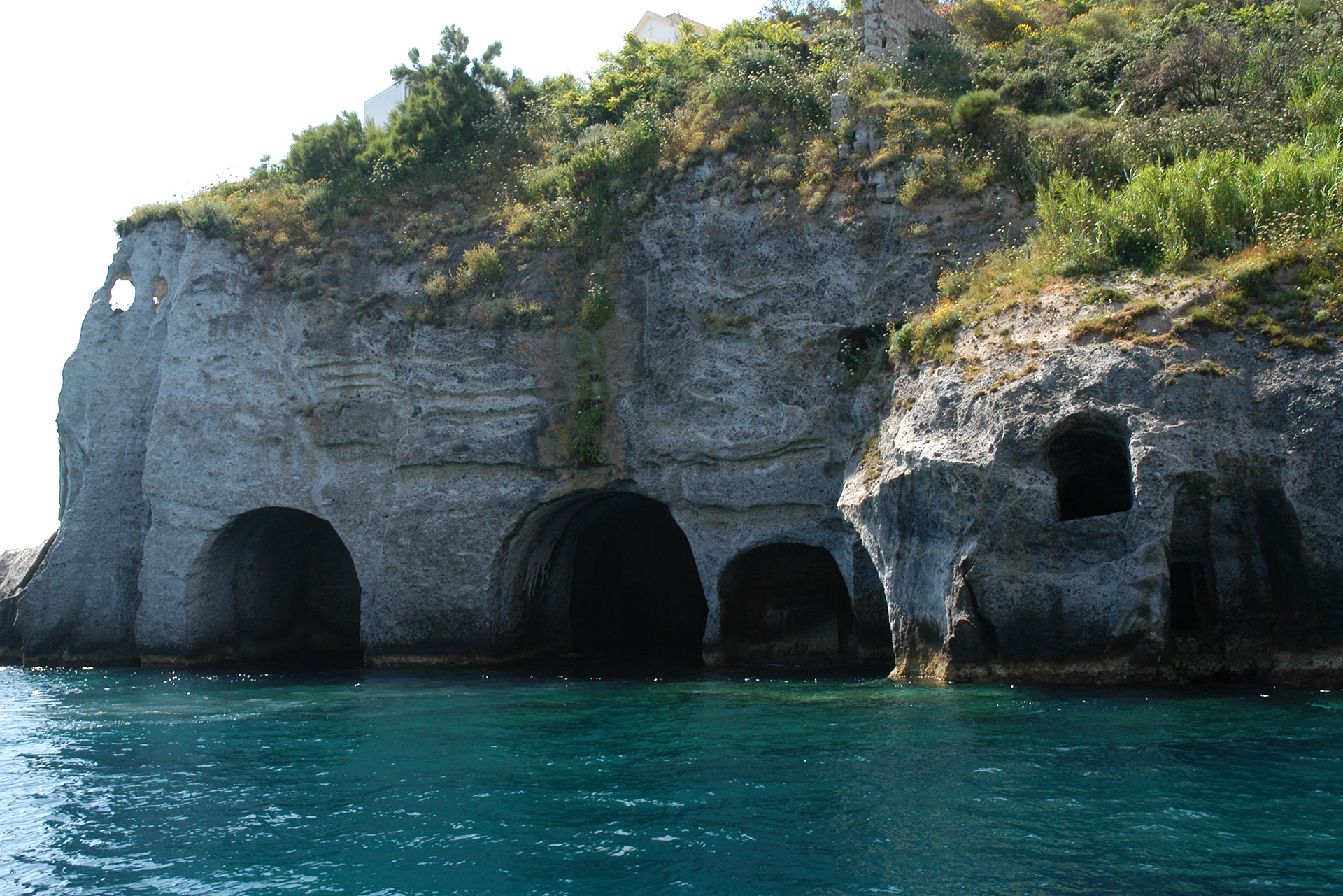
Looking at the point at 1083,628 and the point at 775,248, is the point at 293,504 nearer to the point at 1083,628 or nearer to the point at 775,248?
the point at 775,248

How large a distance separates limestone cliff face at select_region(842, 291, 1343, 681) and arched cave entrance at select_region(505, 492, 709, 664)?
8.40 metres

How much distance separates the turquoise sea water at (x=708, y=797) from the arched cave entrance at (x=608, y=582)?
7772 millimetres

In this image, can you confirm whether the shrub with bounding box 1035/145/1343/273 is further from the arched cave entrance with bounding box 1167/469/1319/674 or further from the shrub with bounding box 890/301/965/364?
the arched cave entrance with bounding box 1167/469/1319/674

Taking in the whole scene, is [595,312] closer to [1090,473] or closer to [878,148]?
[878,148]

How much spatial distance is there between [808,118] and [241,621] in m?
17.7

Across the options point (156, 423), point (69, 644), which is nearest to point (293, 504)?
point (156, 423)

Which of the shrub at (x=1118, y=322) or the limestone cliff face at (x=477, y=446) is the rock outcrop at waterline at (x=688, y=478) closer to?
the limestone cliff face at (x=477, y=446)

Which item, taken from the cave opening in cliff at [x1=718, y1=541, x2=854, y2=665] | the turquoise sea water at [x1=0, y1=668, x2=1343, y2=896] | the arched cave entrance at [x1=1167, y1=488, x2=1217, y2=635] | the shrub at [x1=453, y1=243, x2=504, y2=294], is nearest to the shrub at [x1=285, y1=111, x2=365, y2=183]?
the shrub at [x1=453, y1=243, x2=504, y2=294]

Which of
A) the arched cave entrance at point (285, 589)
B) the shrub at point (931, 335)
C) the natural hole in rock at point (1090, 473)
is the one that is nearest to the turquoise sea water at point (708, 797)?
the natural hole in rock at point (1090, 473)

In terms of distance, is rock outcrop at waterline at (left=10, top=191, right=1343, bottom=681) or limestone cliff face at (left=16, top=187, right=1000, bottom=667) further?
limestone cliff face at (left=16, top=187, right=1000, bottom=667)

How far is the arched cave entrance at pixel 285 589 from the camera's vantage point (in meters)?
23.6

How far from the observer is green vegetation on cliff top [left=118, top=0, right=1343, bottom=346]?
1548 cm

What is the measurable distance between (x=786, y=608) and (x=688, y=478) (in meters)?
3.73

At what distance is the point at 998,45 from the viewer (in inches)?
1011
